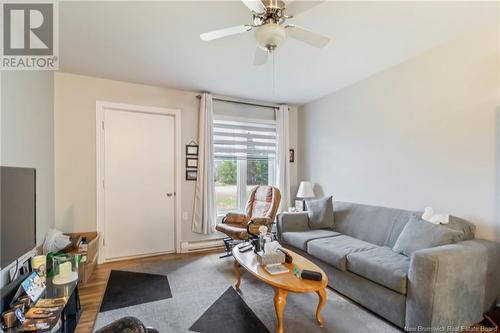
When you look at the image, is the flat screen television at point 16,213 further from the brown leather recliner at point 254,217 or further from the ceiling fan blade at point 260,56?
the brown leather recliner at point 254,217

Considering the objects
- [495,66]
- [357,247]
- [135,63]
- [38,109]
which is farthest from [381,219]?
[38,109]

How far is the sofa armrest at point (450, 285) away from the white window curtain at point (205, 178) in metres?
2.65

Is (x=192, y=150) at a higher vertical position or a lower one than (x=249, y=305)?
higher

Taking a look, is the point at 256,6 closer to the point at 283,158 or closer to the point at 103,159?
the point at 103,159

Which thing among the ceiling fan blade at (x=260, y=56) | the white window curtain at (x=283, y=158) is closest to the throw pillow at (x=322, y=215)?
the white window curtain at (x=283, y=158)

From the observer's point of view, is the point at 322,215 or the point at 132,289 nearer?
the point at 132,289

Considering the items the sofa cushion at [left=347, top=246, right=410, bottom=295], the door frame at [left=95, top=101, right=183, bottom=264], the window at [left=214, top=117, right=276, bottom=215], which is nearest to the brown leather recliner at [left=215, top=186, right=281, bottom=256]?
the window at [left=214, top=117, right=276, bottom=215]

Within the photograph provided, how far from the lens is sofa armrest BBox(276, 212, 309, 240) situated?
3.28 metres

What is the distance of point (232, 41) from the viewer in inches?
93.3

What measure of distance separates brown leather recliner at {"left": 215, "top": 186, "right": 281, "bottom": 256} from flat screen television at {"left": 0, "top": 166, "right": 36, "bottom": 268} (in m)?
2.06

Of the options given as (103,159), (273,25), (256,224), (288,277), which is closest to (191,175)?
(103,159)

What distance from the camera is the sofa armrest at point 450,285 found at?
5.57ft

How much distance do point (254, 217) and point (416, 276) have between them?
2.11 m

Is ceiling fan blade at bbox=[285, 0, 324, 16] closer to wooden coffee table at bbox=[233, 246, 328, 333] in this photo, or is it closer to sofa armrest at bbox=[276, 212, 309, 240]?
wooden coffee table at bbox=[233, 246, 328, 333]
